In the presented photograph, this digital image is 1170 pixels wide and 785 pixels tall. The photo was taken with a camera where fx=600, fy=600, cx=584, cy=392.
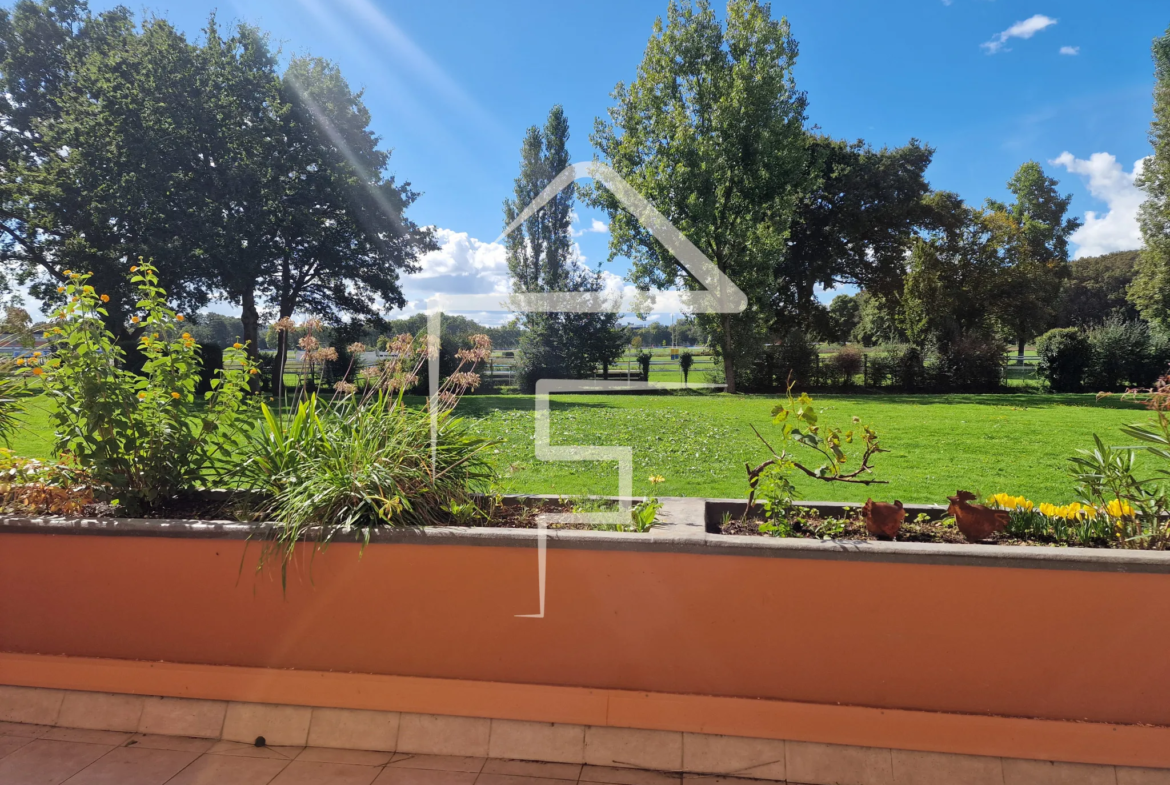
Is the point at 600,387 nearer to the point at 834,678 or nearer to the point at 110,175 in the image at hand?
the point at 834,678

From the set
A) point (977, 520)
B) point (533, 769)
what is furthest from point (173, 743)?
point (977, 520)

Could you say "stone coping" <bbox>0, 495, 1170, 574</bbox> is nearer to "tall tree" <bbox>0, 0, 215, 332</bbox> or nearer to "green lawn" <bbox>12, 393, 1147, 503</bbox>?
"green lawn" <bbox>12, 393, 1147, 503</bbox>

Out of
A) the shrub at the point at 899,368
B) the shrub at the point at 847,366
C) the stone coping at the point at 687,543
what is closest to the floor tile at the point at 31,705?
the stone coping at the point at 687,543

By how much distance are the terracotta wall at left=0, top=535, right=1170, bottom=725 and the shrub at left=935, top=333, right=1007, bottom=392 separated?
37.3 feet

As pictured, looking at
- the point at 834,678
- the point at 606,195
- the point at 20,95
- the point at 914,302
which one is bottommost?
the point at 834,678

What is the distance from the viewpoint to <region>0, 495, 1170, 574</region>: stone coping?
138cm

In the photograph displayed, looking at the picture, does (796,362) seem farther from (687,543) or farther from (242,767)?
(242,767)

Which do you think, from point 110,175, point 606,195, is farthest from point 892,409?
point 110,175

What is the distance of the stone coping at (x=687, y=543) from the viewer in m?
1.38

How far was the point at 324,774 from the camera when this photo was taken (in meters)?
1.50

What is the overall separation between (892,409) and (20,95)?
1786 cm

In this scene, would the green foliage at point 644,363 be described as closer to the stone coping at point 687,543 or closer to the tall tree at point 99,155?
the tall tree at point 99,155

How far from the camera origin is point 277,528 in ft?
5.44

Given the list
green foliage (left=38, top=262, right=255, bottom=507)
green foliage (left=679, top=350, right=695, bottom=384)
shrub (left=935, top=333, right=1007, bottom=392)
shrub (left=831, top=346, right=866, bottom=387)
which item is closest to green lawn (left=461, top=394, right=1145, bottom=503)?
green foliage (left=38, top=262, right=255, bottom=507)
